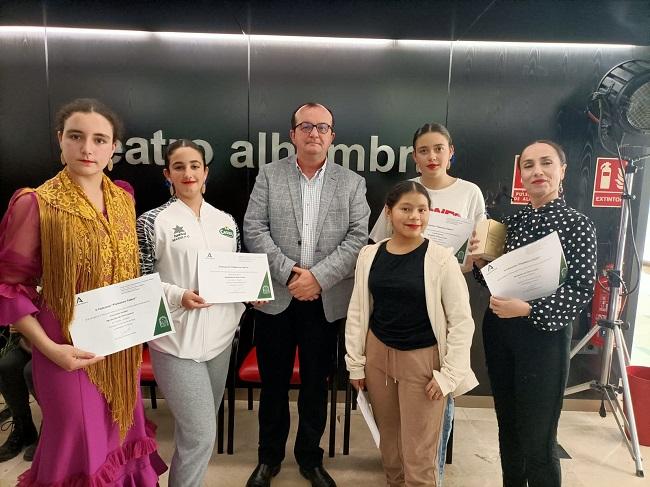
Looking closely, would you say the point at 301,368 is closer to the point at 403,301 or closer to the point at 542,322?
the point at 403,301

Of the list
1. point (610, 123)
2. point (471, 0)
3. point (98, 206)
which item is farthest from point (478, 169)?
point (98, 206)

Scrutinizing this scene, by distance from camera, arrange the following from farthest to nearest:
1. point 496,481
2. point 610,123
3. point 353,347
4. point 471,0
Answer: point 610,123
point 496,481
point 471,0
point 353,347

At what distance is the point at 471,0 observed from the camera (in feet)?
7.86

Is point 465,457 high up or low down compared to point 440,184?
down

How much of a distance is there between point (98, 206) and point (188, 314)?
0.57 m

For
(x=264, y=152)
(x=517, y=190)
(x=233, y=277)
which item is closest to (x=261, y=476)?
(x=233, y=277)

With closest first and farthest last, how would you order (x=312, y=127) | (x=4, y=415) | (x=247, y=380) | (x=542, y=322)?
(x=542, y=322) < (x=312, y=127) < (x=247, y=380) < (x=4, y=415)

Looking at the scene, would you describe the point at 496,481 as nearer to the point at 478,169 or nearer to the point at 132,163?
the point at 478,169

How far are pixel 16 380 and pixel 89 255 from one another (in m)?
1.82

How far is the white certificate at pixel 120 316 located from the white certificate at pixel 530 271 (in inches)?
53.2

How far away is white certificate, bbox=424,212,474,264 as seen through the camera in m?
2.17

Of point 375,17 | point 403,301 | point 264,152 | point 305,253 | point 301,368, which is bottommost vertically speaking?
point 301,368

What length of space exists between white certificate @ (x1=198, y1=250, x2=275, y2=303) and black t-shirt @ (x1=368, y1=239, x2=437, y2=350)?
0.51 metres

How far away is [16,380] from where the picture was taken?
2.75 meters
